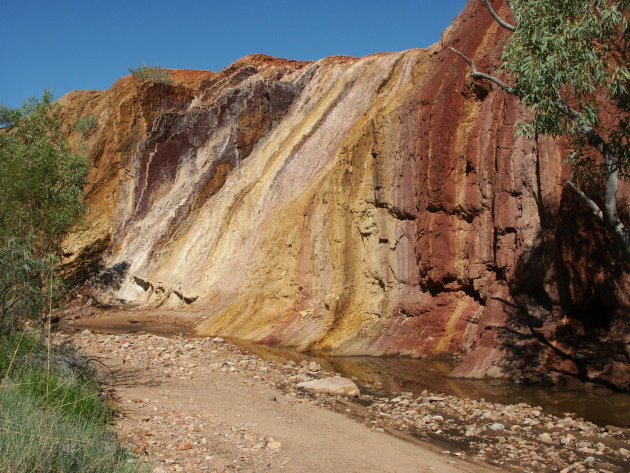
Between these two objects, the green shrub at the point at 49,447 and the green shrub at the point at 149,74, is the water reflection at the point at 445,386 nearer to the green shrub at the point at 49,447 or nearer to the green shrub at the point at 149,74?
the green shrub at the point at 49,447

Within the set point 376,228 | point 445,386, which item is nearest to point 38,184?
point 376,228

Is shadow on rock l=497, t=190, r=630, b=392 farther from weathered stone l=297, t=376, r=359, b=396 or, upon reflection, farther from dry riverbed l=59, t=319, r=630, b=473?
weathered stone l=297, t=376, r=359, b=396

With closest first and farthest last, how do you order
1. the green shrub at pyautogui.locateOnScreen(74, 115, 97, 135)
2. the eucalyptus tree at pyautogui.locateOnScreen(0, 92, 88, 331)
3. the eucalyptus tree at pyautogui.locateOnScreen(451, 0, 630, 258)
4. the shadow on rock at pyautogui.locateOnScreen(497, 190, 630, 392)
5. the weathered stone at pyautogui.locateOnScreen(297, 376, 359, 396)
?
the eucalyptus tree at pyautogui.locateOnScreen(451, 0, 630, 258), the weathered stone at pyautogui.locateOnScreen(297, 376, 359, 396), the shadow on rock at pyautogui.locateOnScreen(497, 190, 630, 392), the eucalyptus tree at pyautogui.locateOnScreen(0, 92, 88, 331), the green shrub at pyautogui.locateOnScreen(74, 115, 97, 135)

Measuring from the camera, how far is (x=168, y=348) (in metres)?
13.4

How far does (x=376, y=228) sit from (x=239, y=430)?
34.7 feet

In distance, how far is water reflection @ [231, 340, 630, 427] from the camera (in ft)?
32.2

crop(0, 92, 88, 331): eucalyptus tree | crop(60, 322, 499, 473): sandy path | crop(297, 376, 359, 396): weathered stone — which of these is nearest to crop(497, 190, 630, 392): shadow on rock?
crop(297, 376, 359, 396): weathered stone

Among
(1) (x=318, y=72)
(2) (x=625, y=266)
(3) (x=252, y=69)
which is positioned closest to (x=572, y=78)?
(2) (x=625, y=266)

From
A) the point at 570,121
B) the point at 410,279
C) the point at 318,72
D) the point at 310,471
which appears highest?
the point at 318,72

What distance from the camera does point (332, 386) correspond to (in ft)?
35.4

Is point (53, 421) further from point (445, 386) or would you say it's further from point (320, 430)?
point (445, 386)

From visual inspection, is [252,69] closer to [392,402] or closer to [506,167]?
[506,167]

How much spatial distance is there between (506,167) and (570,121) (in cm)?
445

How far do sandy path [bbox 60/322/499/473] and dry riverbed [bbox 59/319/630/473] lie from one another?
14mm
